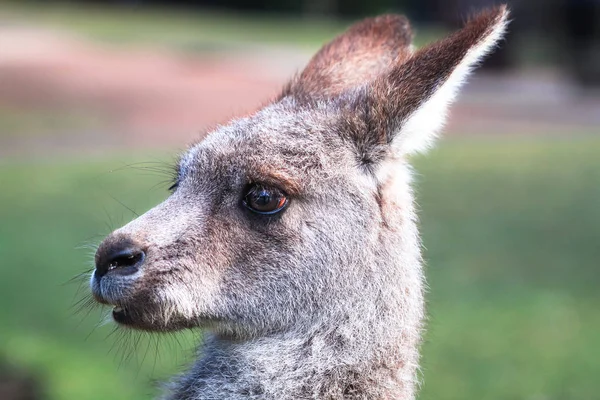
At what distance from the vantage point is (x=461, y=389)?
795 centimetres

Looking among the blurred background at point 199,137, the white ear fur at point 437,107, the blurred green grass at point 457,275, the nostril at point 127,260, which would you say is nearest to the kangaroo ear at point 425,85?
the white ear fur at point 437,107

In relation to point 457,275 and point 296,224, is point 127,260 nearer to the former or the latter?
point 296,224

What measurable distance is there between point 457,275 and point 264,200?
7.26 m

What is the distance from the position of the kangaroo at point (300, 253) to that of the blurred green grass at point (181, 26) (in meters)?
27.5

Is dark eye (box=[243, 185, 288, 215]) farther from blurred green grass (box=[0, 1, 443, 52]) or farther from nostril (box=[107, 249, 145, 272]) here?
blurred green grass (box=[0, 1, 443, 52])

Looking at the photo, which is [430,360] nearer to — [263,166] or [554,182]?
[263,166]

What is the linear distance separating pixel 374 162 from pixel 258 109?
86cm

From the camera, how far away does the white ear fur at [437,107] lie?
12.8 ft

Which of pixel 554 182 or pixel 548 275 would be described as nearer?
pixel 548 275

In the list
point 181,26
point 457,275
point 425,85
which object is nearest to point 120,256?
point 425,85

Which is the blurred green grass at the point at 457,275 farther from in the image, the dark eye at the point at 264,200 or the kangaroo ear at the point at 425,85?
the kangaroo ear at the point at 425,85

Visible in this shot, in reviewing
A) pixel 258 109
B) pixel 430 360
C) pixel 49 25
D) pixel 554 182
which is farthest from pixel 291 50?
pixel 258 109

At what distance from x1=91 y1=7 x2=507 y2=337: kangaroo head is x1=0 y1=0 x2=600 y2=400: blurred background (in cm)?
60

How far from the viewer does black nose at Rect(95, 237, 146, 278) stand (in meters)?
3.73
